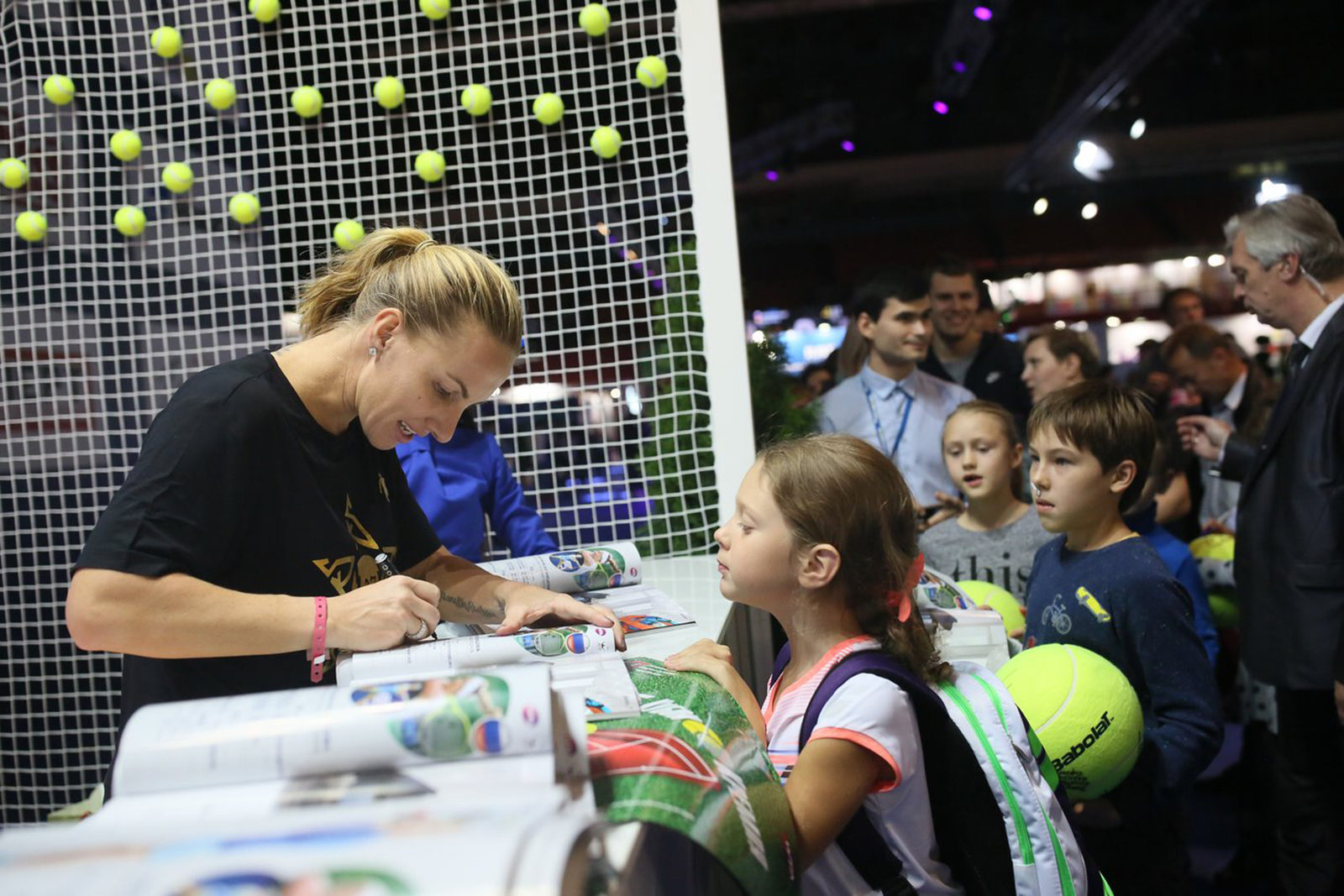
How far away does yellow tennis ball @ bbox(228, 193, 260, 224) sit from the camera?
3156 millimetres

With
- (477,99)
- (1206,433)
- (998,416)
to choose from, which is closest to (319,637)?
(477,99)

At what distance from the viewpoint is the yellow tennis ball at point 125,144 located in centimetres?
318

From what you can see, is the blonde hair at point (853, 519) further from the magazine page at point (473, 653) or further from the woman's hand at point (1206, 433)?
the woman's hand at point (1206, 433)

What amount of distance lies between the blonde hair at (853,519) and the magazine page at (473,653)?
36 centimetres

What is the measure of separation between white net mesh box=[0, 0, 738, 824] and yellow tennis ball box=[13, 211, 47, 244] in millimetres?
65

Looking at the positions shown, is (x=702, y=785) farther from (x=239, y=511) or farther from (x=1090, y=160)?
(x=1090, y=160)

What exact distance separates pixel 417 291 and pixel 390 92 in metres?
1.65

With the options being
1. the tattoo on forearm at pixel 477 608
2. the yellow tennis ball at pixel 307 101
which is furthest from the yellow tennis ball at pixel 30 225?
the tattoo on forearm at pixel 477 608

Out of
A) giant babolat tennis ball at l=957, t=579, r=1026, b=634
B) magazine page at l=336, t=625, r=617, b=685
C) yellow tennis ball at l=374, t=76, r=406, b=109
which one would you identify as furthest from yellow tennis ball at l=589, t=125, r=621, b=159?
magazine page at l=336, t=625, r=617, b=685

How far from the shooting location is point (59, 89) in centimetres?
314

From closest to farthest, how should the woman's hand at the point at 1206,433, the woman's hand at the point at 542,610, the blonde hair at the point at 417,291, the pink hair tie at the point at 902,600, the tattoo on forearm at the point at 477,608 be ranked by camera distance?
1. the pink hair tie at the point at 902,600
2. the blonde hair at the point at 417,291
3. the woman's hand at the point at 542,610
4. the tattoo on forearm at the point at 477,608
5. the woman's hand at the point at 1206,433

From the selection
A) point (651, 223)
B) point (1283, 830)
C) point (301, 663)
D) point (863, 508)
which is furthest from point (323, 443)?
point (1283, 830)

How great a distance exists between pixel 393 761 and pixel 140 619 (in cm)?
73

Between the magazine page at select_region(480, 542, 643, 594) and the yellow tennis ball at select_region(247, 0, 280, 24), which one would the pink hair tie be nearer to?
the magazine page at select_region(480, 542, 643, 594)
